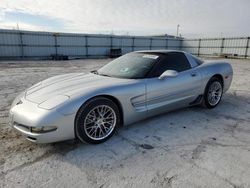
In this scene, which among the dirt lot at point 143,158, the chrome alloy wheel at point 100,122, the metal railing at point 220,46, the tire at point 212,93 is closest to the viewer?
the dirt lot at point 143,158

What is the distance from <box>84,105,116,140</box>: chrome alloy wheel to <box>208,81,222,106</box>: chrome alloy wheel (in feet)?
7.98

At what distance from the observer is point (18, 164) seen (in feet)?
7.98

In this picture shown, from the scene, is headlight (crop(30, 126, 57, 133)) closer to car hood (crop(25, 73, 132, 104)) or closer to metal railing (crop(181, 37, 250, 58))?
car hood (crop(25, 73, 132, 104))

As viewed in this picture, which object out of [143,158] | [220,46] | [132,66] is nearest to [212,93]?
[132,66]

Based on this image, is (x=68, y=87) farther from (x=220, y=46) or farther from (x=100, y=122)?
(x=220, y=46)

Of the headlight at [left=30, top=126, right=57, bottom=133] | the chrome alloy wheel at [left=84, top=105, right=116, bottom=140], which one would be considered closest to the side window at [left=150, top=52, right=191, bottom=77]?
the chrome alloy wheel at [left=84, top=105, right=116, bottom=140]

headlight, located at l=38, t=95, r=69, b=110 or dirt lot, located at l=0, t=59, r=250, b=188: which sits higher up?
headlight, located at l=38, t=95, r=69, b=110

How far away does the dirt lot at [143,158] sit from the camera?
2.18 metres

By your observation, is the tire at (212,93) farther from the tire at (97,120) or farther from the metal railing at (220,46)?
the metal railing at (220,46)

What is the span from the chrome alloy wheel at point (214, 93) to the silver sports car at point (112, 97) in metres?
0.02

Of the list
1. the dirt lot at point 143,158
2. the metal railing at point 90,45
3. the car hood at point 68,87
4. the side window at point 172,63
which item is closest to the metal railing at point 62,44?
the metal railing at point 90,45

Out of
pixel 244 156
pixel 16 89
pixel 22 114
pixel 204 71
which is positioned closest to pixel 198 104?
pixel 204 71

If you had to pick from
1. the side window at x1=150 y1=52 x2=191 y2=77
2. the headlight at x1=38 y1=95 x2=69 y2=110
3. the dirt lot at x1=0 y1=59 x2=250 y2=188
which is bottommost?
the dirt lot at x1=0 y1=59 x2=250 y2=188

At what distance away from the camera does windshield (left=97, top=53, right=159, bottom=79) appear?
3.50m
